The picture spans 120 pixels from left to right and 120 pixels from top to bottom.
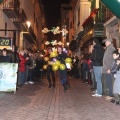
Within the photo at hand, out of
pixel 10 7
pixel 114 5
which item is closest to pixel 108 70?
pixel 114 5

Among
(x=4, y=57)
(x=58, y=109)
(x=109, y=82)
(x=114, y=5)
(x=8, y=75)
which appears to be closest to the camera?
(x=58, y=109)

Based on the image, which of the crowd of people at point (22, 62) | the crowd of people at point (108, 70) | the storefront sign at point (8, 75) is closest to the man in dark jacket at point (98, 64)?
the crowd of people at point (108, 70)

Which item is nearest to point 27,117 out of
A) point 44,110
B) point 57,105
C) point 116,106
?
point 44,110

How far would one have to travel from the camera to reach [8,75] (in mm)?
11742

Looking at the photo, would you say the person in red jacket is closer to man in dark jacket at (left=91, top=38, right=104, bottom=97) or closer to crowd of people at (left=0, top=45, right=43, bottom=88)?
crowd of people at (left=0, top=45, right=43, bottom=88)

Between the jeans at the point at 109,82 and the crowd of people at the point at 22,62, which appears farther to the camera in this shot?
the crowd of people at the point at 22,62

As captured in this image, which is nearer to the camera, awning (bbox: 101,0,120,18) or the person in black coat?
awning (bbox: 101,0,120,18)

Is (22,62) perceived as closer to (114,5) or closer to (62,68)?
(62,68)

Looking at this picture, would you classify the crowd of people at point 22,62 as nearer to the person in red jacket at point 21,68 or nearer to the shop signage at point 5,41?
the person in red jacket at point 21,68

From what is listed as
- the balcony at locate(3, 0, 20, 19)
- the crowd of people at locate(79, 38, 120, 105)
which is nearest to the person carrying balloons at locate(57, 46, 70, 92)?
the crowd of people at locate(79, 38, 120, 105)

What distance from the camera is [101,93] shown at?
37.7 ft

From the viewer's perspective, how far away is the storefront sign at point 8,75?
11.7 metres

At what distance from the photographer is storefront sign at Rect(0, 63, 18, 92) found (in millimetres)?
11703

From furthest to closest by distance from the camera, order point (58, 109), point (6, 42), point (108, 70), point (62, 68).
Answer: point (6, 42) < point (62, 68) < point (108, 70) < point (58, 109)
